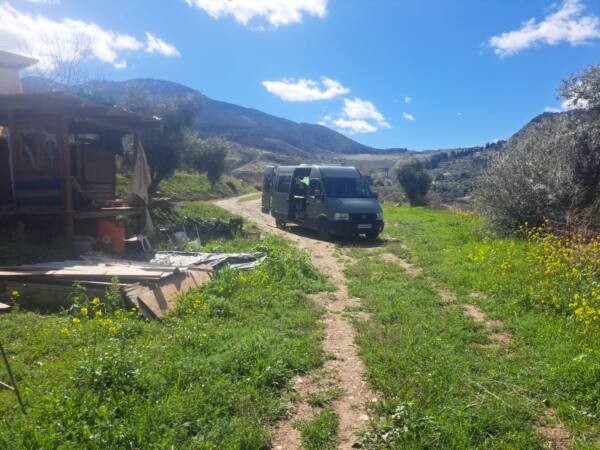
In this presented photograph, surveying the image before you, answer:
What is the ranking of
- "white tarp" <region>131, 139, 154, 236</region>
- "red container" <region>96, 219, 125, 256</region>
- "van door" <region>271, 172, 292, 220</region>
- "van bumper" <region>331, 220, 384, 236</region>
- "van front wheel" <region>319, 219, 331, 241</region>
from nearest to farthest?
"red container" <region>96, 219, 125, 256</region>, "white tarp" <region>131, 139, 154, 236</region>, "van bumper" <region>331, 220, 384, 236</region>, "van front wheel" <region>319, 219, 331, 241</region>, "van door" <region>271, 172, 292, 220</region>

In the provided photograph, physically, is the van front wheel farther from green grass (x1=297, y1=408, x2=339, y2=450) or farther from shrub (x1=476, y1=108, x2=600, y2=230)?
green grass (x1=297, y1=408, x2=339, y2=450)

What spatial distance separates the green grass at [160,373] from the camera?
10.3 feet

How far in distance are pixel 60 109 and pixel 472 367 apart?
9.01m

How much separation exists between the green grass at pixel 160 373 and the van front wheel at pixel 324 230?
7.39 meters

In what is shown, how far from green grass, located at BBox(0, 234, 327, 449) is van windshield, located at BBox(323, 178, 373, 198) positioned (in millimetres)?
7933

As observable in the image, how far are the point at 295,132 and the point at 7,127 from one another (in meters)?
177

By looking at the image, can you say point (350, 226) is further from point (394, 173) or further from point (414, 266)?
point (394, 173)

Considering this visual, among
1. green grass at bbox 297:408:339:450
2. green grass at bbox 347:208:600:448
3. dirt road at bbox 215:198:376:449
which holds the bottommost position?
dirt road at bbox 215:198:376:449

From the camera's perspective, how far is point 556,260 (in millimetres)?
7547

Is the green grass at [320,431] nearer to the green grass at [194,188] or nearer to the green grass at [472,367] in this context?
the green grass at [472,367]

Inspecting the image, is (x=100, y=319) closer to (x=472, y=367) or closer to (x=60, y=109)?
(x=472, y=367)

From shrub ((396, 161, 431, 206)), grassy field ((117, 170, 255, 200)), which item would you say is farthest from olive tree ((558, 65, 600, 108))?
shrub ((396, 161, 431, 206))

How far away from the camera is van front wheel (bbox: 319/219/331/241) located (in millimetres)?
13748

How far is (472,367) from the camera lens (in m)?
4.48
